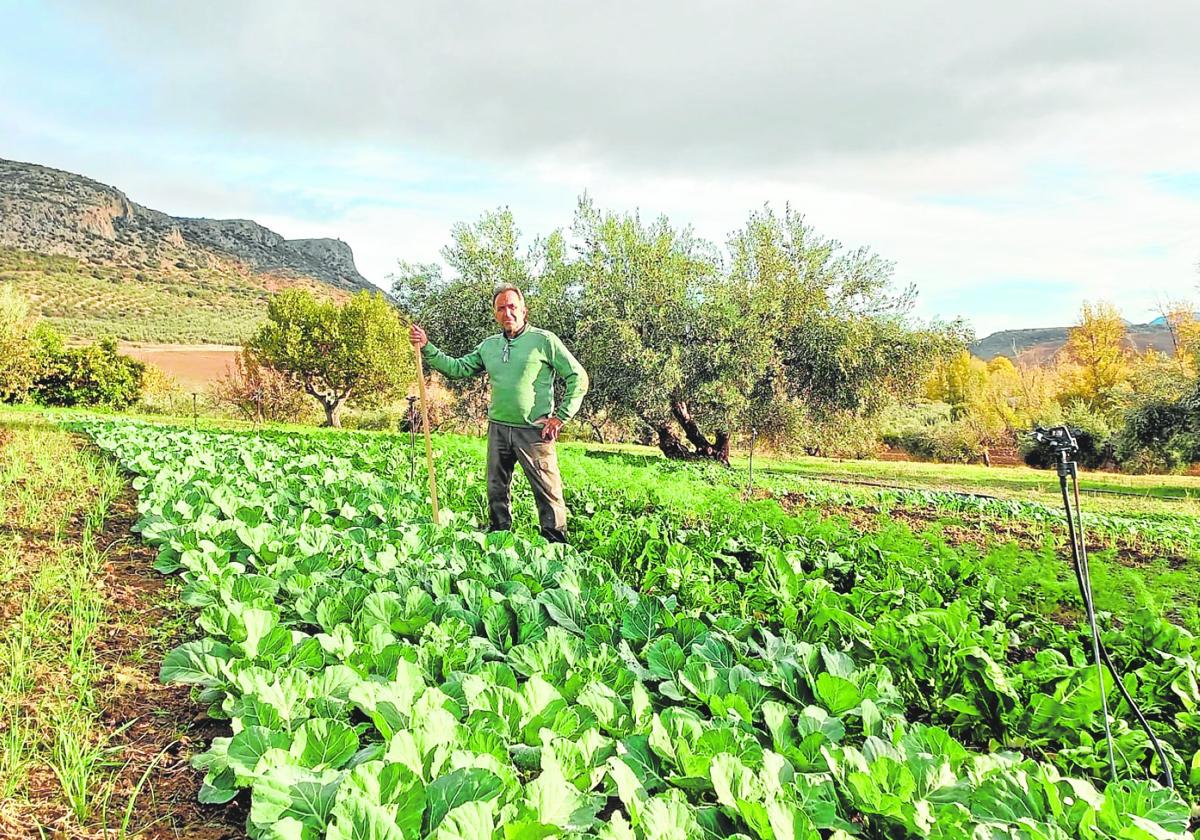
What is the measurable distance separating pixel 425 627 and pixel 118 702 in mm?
1176

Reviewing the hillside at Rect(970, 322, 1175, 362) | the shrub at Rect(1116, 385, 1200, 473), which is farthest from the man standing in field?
the hillside at Rect(970, 322, 1175, 362)

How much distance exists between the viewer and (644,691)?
229 cm

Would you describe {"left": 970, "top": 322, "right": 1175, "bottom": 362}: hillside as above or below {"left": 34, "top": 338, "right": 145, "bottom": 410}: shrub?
above

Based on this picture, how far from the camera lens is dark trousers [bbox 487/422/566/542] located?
5.71m

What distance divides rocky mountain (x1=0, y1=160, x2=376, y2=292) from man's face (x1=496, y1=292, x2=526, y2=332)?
8439 centimetres

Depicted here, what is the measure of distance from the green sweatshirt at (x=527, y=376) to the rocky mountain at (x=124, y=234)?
277ft

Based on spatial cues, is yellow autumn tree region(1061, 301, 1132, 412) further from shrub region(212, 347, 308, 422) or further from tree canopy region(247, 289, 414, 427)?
shrub region(212, 347, 308, 422)

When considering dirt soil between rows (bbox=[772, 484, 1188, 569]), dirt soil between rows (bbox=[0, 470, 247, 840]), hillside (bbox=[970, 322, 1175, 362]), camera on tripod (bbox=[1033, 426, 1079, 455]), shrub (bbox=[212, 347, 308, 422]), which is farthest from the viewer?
hillside (bbox=[970, 322, 1175, 362])

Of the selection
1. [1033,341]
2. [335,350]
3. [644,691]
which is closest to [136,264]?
[335,350]

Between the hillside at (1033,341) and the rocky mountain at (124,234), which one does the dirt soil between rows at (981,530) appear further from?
the hillside at (1033,341)

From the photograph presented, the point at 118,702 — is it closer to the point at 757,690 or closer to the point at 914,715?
the point at 757,690

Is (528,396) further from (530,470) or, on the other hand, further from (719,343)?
(719,343)

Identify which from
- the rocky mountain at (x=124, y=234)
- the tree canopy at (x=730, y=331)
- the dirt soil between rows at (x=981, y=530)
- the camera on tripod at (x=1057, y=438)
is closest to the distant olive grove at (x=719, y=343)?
the tree canopy at (x=730, y=331)

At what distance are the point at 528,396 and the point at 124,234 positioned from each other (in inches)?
3866
